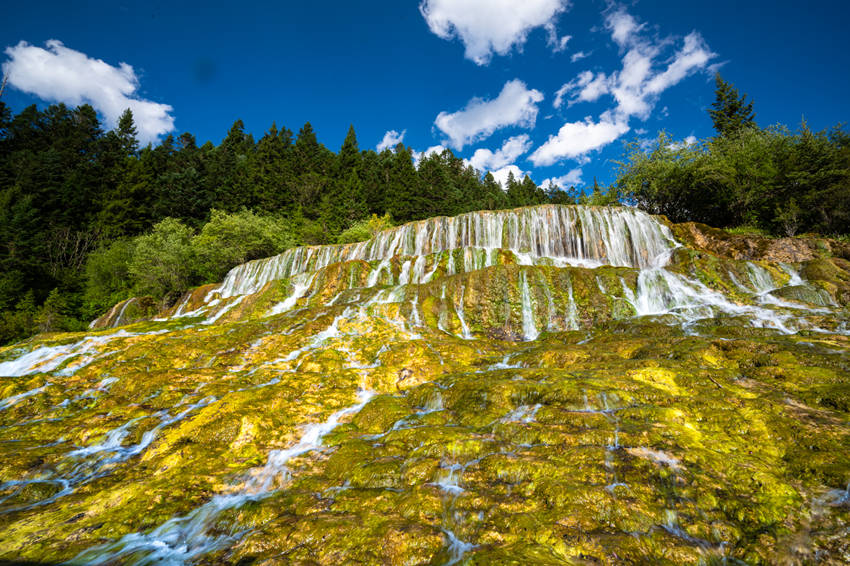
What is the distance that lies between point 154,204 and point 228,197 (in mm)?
8219

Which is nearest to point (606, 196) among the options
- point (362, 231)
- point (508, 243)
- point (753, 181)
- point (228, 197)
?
point (753, 181)

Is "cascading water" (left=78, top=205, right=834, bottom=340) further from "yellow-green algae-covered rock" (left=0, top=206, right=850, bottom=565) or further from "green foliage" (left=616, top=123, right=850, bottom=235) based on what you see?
"green foliage" (left=616, top=123, right=850, bottom=235)

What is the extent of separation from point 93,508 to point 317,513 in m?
3.17

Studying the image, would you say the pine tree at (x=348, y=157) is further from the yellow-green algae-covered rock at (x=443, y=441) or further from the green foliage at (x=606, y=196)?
the yellow-green algae-covered rock at (x=443, y=441)

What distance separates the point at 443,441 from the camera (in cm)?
505

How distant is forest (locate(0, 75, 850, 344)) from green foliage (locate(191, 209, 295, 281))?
0.13 m

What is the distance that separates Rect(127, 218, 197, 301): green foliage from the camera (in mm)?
28438

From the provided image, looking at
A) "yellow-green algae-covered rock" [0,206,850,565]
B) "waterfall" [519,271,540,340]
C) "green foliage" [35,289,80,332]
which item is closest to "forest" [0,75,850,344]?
"green foliage" [35,289,80,332]

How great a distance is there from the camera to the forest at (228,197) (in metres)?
23.9

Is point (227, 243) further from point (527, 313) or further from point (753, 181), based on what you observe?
point (753, 181)

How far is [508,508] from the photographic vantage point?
3.73 m

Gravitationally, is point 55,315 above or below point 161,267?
below

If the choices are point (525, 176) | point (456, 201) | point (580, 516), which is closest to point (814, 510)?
point (580, 516)

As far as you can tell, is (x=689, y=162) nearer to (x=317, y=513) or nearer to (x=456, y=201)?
(x=456, y=201)
